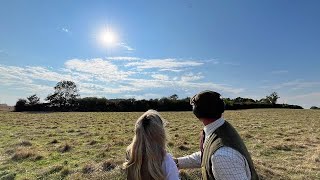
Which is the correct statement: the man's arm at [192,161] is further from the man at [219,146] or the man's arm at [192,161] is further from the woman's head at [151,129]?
the man at [219,146]

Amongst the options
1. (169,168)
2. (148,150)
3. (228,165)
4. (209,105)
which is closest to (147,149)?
(148,150)

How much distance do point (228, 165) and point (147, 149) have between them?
1080 mm

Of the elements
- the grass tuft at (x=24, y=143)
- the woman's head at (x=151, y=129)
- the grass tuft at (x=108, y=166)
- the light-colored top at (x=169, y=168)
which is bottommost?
the grass tuft at (x=108, y=166)

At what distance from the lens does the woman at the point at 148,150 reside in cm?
377

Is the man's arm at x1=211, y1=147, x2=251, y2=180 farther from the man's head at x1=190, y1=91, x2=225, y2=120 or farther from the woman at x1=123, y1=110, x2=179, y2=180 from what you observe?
the woman at x1=123, y1=110, x2=179, y2=180

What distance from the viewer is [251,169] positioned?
124 inches

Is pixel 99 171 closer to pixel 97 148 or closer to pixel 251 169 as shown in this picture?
pixel 97 148

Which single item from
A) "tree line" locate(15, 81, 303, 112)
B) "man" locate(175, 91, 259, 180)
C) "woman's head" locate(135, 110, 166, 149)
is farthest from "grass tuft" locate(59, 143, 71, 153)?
"tree line" locate(15, 81, 303, 112)

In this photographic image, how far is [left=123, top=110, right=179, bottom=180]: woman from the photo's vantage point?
377 centimetres

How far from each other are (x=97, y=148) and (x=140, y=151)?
10.0 m

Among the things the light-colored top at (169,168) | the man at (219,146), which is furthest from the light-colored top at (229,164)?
the light-colored top at (169,168)

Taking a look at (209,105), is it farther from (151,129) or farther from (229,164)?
(151,129)

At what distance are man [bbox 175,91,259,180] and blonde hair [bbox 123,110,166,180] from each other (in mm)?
543

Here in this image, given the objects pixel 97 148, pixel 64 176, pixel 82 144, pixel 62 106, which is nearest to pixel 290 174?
pixel 64 176
